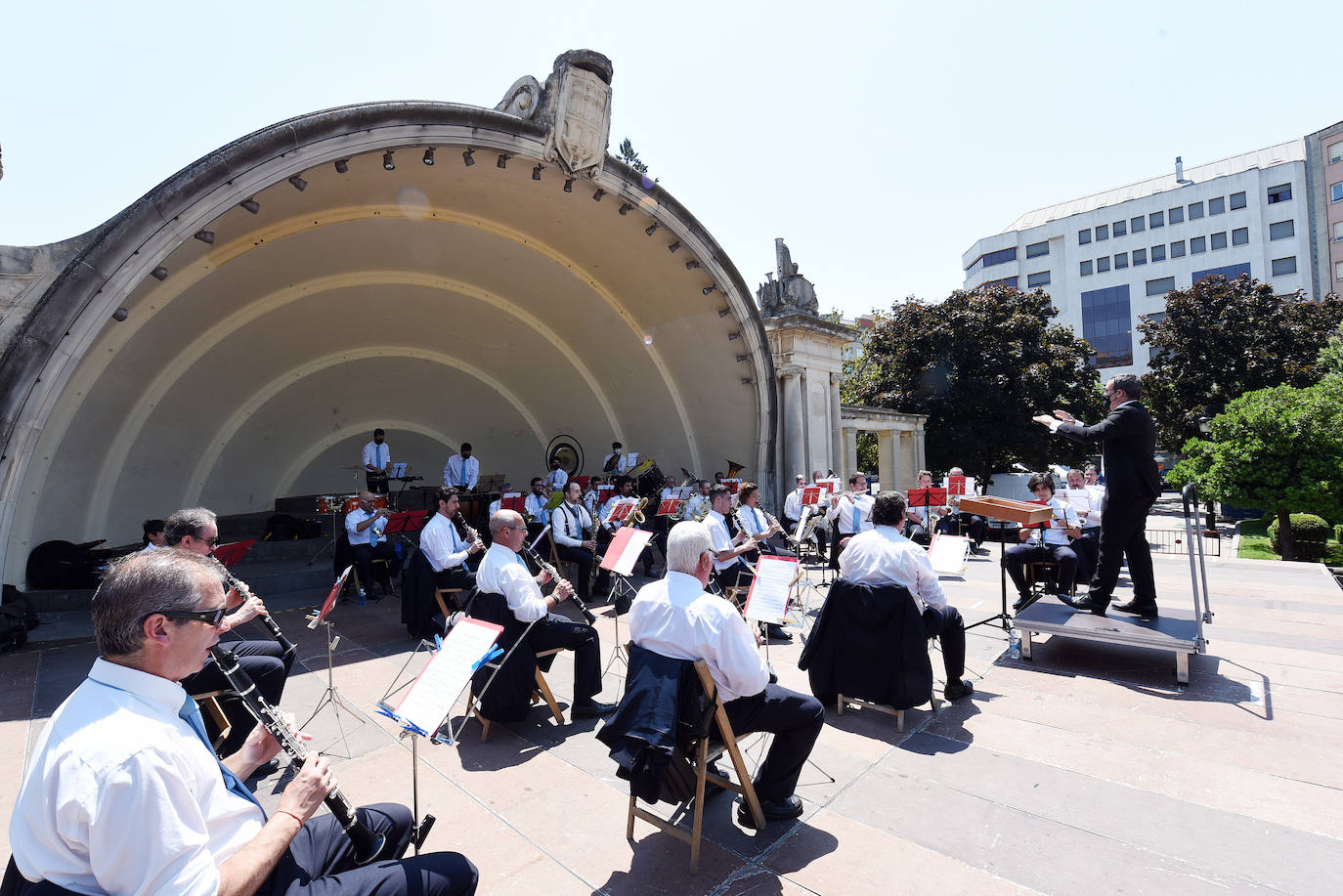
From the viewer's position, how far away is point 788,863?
2.99m

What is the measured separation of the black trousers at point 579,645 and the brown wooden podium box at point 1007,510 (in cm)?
376

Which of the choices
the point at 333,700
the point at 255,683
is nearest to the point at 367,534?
the point at 333,700

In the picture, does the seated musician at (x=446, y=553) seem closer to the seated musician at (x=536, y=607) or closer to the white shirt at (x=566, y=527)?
the seated musician at (x=536, y=607)

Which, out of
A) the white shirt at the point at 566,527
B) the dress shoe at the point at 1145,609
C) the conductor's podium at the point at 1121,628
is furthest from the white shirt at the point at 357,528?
the dress shoe at the point at 1145,609

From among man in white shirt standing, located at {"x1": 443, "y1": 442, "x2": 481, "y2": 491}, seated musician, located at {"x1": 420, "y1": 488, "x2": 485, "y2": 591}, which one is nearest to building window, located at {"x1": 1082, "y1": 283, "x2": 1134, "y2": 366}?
man in white shirt standing, located at {"x1": 443, "y1": 442, "x2": 481, "y2": 491}

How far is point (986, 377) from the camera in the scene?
24188mm

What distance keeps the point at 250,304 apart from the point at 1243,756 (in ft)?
45.9

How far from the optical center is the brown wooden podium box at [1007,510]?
608cm

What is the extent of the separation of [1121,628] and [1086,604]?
0.88m

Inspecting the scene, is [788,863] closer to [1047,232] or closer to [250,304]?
[250,304]

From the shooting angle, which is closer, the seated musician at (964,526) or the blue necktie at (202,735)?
the blue necktie at (202,735)

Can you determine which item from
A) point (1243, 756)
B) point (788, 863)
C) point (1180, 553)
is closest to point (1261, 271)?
point (1180, 553)

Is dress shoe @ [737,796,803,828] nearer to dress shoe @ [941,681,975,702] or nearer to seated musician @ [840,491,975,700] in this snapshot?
seated musician @ [840,491,975,700]

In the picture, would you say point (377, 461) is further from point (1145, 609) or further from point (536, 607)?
point (1145, 609)
